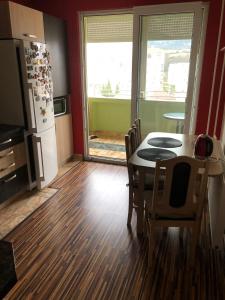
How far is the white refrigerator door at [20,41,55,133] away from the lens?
2699 millimetres

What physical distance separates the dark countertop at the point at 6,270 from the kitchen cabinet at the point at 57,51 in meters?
2.92

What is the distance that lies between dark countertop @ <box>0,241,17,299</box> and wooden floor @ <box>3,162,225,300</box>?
1.12 metres

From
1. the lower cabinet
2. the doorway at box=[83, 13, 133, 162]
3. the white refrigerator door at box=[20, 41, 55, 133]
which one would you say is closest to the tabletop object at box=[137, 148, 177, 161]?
the white refrigerator door at box=[20, 41, 55, 133]

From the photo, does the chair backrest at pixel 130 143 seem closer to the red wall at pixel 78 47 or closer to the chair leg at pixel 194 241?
the chair leg at pixel 194 241

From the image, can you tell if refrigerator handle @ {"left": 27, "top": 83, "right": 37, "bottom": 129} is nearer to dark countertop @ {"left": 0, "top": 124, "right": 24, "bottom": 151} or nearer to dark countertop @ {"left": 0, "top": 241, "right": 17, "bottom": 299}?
dark countertop @ {"left": 0, "top": 124, "right": 24, "bottom": 151}

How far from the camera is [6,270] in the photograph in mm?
759

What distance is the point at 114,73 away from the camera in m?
5.59

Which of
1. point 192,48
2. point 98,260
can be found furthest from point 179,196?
point 192,48

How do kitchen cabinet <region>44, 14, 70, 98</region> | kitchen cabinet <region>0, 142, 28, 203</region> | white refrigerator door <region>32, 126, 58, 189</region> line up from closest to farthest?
kitchen cabinet <region>0, 142, 28, 203</region> < white refrigerator door <region>32, 126, 58, 189</region> < kitchen cabinet <region>44, 14, 70, 98</region>

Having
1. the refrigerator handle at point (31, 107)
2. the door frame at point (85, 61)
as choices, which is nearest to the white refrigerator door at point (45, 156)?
the refrigerator handle at point (31, 107)

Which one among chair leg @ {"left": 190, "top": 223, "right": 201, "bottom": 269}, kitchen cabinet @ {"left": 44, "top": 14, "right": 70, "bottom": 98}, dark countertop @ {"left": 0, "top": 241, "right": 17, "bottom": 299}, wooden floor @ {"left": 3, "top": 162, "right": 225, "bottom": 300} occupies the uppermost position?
kitchen cabinet @ {"left": 44, "top": 14, "right": 70, "bottom": 98}

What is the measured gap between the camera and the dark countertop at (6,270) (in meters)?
0.71

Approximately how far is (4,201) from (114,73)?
3.89 m

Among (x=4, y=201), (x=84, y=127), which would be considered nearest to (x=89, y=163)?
(x=84, y=127)
